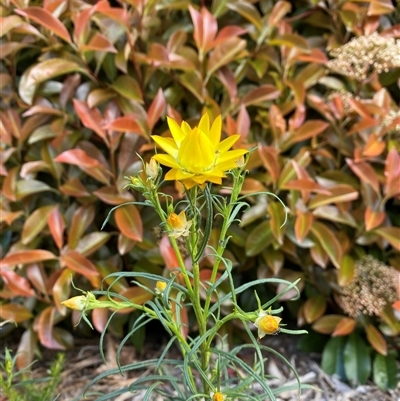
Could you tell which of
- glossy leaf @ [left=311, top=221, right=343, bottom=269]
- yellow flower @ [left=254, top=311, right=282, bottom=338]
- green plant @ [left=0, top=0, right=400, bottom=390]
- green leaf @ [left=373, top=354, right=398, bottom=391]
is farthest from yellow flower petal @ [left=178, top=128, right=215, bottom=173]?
green leaf @ [left=373, top=354, right=398, bottom=391]

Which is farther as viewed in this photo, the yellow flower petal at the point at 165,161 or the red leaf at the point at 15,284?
the red leaf at the point at 15,284

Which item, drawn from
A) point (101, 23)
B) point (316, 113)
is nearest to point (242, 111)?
point (316, 113)

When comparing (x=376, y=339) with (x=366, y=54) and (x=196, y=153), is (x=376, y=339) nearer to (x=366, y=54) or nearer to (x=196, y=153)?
(x=366, y=54)

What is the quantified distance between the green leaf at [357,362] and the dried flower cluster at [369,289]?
0.35ft

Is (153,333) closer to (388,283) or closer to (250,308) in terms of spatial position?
(250,308)

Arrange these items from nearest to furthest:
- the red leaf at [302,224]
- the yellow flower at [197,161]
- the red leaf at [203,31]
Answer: the yellow flower at [197,161] < the red leaf at [302,224] < the red leaf at [203,31]

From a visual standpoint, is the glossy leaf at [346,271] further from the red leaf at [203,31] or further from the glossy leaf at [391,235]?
the red leaf at [203,31]

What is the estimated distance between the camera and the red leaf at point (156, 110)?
1221mm

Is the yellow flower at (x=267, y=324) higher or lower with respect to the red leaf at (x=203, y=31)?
lower

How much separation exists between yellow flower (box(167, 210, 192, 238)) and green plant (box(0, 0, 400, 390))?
0.55 metres

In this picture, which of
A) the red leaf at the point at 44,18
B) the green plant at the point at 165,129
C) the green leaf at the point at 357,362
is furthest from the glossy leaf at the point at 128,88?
the green leaf at the point at 357,362

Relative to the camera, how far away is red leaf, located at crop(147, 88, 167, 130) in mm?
1221

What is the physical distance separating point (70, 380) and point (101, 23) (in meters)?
0.96

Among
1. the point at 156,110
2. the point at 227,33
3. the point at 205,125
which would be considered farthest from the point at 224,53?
the point at 205,125
